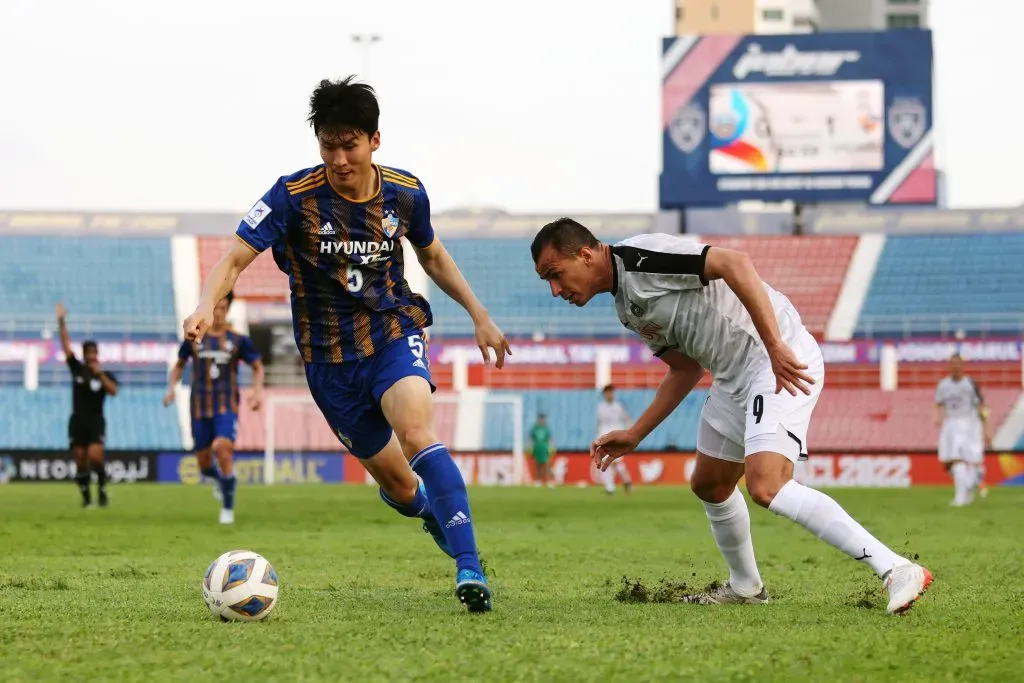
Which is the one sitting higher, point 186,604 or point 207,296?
point 207,296

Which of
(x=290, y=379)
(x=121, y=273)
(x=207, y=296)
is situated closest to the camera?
(x=207, y=296)

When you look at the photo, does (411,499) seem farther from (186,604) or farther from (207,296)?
(207,296)

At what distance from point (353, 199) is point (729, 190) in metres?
36.3

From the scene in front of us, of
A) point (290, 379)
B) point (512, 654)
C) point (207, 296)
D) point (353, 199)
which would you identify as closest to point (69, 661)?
point (512, 654)

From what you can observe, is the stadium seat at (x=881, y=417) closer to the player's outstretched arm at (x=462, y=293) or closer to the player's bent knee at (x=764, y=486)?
the player's outstretched arm at (x=462, y=293)

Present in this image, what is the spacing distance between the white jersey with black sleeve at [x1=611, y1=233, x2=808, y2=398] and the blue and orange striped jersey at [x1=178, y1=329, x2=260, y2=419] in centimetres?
955

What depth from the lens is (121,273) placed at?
147 feet

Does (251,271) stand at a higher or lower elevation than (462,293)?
lower

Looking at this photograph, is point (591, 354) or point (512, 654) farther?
point (591, 354)

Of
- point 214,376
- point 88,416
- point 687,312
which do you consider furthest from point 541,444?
point 687,312

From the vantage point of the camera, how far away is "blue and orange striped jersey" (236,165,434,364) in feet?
22.6

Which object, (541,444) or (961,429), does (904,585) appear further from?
(541,444)

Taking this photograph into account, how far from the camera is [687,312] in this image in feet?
21.9

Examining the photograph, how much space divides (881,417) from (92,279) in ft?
79.8
